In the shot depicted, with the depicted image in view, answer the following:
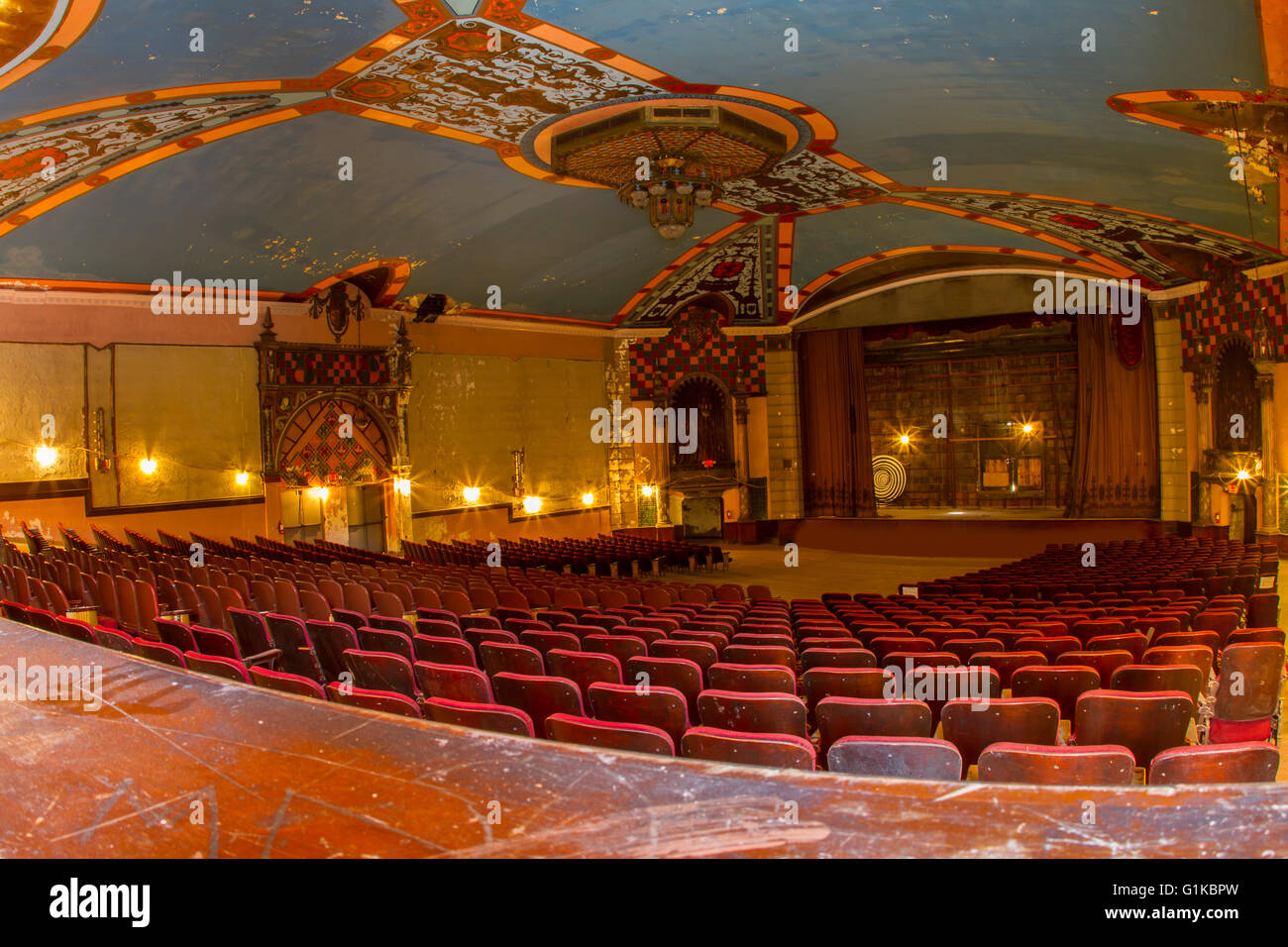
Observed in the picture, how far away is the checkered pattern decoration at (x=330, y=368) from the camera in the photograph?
16.2m

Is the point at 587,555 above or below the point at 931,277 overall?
below

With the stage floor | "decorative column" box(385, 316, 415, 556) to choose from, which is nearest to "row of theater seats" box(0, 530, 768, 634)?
"decorative column" box(385, 316, 415, 556)

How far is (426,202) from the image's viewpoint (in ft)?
45.3

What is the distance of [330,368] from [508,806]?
16.5 metres

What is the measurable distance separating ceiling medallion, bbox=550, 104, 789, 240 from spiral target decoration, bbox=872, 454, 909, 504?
12.5 m

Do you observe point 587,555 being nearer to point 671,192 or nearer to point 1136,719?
point 671,192

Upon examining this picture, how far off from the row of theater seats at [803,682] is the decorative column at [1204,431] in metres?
11.9

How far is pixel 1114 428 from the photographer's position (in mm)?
20000

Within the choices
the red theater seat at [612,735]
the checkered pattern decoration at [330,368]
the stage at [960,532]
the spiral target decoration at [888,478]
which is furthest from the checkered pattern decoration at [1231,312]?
the red theater seat at [612,735]

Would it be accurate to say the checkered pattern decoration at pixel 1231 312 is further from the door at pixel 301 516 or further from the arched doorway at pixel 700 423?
the door at pixel 301 516

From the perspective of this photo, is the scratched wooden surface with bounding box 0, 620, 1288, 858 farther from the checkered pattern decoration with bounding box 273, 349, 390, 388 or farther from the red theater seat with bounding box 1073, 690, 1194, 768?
the checkered pattern decoration with bounding box 273, 349, 390, 388

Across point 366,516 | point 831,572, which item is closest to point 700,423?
point 831,572

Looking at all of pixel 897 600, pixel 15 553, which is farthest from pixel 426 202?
pixel 897 600

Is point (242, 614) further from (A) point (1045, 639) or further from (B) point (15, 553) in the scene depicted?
(B) point (15, 553)
